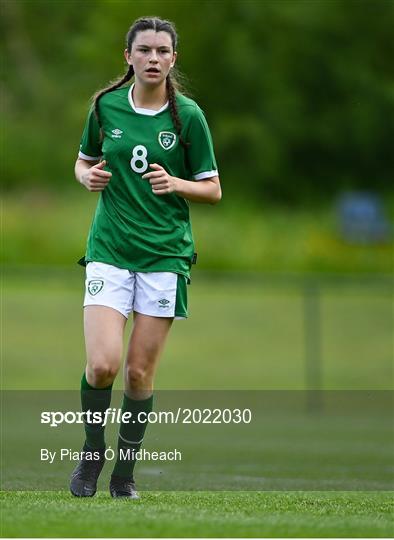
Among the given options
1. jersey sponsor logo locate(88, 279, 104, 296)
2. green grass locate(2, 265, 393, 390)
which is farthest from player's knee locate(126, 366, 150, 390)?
green grass locate(2, 265, 393, 390)

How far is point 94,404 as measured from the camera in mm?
6180

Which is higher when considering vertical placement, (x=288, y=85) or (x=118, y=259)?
(x=288, y=85)

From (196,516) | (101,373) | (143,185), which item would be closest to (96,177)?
(143,185)

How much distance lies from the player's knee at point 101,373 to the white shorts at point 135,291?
10.3 inches

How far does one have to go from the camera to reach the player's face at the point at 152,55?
6.00 metres

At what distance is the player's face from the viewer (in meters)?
6.00

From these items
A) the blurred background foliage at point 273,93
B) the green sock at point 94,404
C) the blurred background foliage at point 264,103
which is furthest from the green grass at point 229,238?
the green sock at point 94,404

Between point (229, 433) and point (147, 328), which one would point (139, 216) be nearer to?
point (147, 328)

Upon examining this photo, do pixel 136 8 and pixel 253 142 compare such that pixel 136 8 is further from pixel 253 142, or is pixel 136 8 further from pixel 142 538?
pixel 142 538

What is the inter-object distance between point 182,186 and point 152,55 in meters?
0.63

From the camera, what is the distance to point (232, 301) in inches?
782

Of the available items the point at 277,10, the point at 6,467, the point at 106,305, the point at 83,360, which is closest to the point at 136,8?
the point at 277,10

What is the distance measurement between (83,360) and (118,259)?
11188 millimetres

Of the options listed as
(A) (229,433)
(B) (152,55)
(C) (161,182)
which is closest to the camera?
(C) (161,182)
